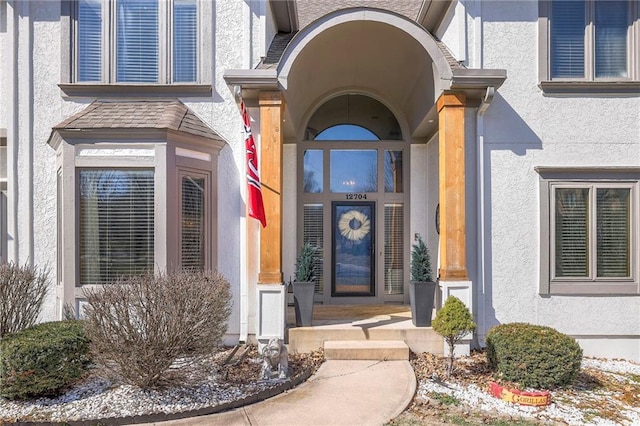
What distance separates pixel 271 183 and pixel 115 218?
239cm

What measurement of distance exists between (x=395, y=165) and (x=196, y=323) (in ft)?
20.0

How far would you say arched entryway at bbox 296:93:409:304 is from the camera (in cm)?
928

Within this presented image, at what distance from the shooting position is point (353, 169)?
9.48 metres

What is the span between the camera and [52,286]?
707 cm

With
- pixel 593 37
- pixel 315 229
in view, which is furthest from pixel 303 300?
pixel 593 37

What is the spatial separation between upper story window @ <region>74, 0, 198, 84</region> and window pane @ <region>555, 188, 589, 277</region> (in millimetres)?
6547

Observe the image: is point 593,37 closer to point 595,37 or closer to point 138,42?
point 595,37

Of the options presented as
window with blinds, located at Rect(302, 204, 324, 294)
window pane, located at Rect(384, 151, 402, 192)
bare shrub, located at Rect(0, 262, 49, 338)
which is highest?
window pane, located at Rect(384, 151, 402, 192)

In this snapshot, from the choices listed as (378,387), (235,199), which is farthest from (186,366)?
(235,199)

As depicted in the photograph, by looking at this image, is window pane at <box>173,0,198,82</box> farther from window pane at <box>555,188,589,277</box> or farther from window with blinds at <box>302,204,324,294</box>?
window pane at <box>555,188,589,277</box>

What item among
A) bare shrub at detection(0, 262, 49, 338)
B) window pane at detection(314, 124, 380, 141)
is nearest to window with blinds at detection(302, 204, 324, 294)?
window pane at detection(314, 124, 380, 141)

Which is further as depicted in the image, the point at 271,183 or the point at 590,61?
the point at 590,61

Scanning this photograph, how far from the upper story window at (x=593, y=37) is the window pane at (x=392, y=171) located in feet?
11.2

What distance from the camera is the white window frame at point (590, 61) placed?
22.8 feet
